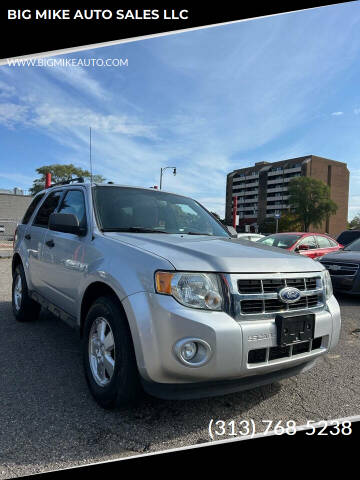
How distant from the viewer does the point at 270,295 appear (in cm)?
244

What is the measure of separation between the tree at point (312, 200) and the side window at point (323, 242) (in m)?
70.1

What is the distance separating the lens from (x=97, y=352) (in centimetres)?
278

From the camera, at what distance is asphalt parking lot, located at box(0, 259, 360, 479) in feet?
7.16

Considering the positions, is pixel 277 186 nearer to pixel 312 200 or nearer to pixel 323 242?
pixel 312 200

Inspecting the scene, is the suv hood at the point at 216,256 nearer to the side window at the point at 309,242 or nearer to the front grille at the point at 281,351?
the front grille at the point at 281,351

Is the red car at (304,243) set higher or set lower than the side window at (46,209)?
lower

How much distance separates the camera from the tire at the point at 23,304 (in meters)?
4.82

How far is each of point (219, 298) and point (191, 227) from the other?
1.55 metres

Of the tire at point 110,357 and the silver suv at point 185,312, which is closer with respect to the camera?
the silver suv at point 185,312

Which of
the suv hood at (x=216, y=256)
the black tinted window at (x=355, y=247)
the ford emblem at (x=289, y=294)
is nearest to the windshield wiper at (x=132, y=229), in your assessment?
the suv hood at (x=216, y=256)

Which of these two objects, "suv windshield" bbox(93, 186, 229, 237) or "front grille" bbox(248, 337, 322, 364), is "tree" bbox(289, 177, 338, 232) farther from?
"front grille" bbox(248, 337, 322, 364)

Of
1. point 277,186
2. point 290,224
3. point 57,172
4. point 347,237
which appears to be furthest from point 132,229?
point 277,186

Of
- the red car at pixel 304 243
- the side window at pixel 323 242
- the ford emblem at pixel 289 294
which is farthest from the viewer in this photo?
the side window at pixel 323 242

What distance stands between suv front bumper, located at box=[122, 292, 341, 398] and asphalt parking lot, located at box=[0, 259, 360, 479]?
1.22 feet
